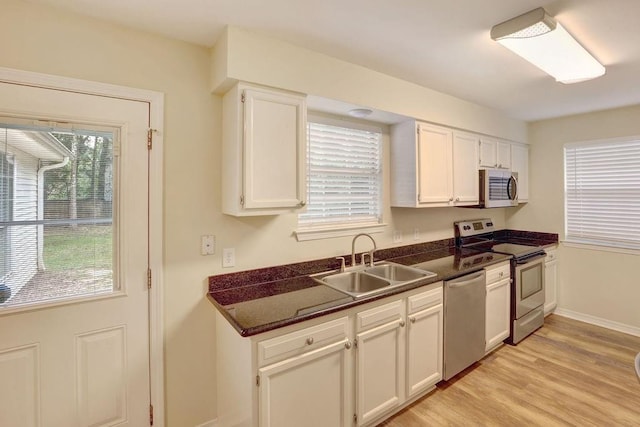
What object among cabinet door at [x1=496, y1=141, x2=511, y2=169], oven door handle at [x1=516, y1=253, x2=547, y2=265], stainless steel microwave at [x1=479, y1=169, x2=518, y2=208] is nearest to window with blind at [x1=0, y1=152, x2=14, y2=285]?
stainless steel microwave at [x1=479, y1=169, x2=518, y2=208]

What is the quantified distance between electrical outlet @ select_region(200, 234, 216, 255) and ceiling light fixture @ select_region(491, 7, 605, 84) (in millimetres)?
2069

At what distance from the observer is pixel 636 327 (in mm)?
3314

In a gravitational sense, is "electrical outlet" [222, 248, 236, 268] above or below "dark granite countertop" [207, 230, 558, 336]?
above

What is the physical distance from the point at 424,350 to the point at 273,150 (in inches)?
69.3

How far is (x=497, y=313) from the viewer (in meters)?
2.87

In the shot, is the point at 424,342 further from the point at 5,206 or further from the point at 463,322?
the point at 5,206

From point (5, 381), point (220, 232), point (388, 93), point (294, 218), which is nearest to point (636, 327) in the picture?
point (388, 93)

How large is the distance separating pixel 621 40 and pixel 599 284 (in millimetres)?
2883

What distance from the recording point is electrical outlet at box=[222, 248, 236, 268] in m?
2.00

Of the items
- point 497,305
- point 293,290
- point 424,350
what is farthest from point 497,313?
point 293,290

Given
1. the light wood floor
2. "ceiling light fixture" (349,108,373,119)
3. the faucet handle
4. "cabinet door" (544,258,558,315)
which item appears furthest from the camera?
"cabinet door" (544,258,558,315)

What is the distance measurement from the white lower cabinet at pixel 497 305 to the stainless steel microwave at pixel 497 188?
720 mm

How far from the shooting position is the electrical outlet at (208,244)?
1.92 metres

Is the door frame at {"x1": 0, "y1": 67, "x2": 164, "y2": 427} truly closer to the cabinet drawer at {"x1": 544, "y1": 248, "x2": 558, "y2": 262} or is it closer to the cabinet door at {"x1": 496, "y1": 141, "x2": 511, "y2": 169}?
the cabinet door at {"x1": 496, "y1": 141, "x2": 511, "y2": 169}
